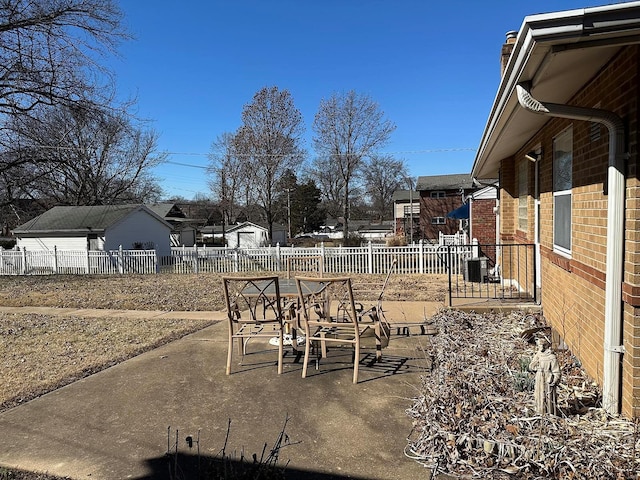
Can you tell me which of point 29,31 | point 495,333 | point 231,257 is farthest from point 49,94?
point 495,333

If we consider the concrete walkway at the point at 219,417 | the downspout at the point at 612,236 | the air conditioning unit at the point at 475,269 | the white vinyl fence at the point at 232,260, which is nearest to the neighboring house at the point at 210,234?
the white vinyl fence at the point at 232,260

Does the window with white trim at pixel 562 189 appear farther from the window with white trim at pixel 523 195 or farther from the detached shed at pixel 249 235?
the detached shed at pixel 249 235

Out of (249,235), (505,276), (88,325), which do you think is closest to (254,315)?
(88,325)

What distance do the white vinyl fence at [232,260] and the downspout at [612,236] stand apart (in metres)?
11.6

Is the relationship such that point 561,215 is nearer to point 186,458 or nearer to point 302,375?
point 302,375

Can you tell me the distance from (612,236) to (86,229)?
25.7m

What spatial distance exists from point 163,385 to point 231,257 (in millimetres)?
13917

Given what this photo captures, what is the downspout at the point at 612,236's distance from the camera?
2.96 m

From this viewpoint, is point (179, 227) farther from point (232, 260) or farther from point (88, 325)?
point (88, 325)

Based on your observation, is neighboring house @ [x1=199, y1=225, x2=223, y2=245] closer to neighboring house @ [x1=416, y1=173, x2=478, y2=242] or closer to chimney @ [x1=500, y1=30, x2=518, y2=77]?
neighboring house @ [x1=416, y1=173, x2=478, y2=242]

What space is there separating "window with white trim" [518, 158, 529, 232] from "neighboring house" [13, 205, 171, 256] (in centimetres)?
→ 1929

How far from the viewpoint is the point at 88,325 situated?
25.6 ft

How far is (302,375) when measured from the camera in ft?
14.8

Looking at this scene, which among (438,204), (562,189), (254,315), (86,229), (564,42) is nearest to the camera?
(564,42)
